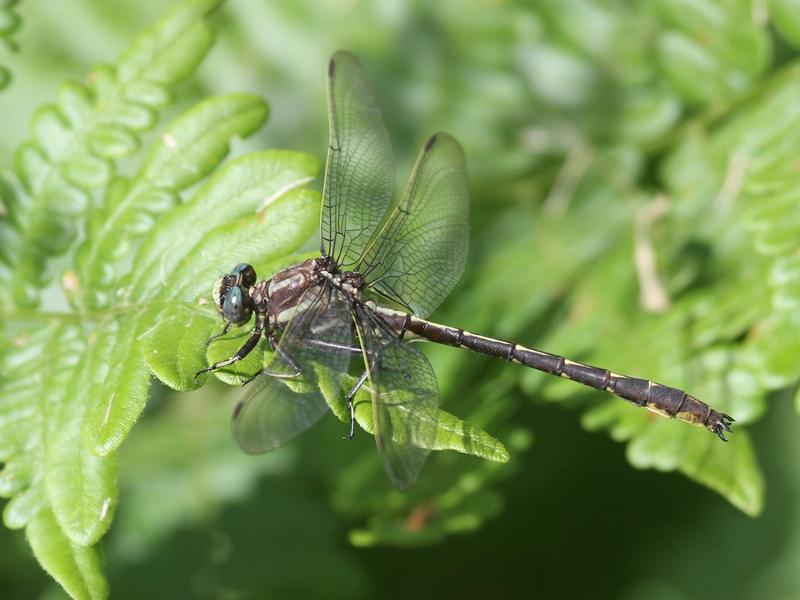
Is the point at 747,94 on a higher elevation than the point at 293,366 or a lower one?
higher

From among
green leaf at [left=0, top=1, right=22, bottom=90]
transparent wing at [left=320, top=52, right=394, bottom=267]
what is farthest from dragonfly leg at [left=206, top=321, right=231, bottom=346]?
green leaf at [left=0, top=1, right=22, bottom=90]

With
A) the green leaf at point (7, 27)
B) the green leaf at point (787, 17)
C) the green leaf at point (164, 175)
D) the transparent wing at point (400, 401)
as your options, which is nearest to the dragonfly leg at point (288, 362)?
the transparent wing at point (400, 401)

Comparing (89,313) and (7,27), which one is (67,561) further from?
(7,27)

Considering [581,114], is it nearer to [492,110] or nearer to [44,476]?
[492,110]

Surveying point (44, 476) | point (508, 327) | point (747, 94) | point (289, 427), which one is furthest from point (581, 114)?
point (44, 476)

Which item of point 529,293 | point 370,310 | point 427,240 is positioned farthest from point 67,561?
point 529,293

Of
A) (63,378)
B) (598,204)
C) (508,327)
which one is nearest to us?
(63,378)
